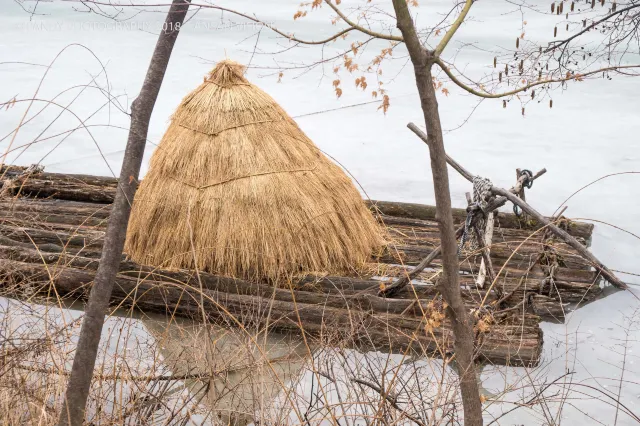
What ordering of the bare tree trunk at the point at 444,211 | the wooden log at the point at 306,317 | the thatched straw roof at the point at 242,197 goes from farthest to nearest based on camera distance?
the thatched straw roof at the point at 242,197 < the wooden log at the point at 306,317 < the bare tree trunk at the point at 444,211

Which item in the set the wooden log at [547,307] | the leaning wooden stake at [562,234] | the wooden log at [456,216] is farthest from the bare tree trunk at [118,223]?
the wooden log at [456,216]

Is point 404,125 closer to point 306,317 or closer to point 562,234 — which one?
point 306,317

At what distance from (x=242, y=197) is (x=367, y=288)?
90 centimetres

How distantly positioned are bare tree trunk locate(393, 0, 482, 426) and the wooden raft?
104 cm

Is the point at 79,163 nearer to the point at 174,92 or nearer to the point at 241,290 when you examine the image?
the point at 174,92

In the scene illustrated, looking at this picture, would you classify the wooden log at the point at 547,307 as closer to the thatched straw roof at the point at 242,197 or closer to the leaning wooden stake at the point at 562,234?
the leaning wooden stake at the point at 562,234

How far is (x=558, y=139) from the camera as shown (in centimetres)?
911

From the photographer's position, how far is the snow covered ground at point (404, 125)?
6.41 meters

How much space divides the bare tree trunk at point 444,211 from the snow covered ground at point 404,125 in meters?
1.60

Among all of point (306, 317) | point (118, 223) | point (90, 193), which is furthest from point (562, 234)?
point (90, 193)

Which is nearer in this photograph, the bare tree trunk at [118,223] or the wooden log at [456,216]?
the bare tree trunk at [118,223]

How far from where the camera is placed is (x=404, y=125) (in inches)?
383

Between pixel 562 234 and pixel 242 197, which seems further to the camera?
pixel 242 197

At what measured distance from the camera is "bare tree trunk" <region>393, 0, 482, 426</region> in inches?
93.4
